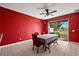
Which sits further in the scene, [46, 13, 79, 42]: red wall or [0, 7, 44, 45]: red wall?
[46, 13, 79, 42]: red wall

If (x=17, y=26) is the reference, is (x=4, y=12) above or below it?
above

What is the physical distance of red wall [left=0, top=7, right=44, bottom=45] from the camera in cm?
396

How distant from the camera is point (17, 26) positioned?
477cm

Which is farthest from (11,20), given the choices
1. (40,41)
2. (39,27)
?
(39,27)

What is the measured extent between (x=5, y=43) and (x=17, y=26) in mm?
1369

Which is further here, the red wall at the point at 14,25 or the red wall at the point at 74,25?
the red wall at the point at 74,25

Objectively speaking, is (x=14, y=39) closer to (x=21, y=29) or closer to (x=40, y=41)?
(x=21, y=29)

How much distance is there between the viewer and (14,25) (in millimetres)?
4555

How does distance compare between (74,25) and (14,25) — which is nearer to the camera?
(14,25)

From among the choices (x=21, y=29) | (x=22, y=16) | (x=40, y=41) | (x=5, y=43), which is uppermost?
(x=22, y=16)

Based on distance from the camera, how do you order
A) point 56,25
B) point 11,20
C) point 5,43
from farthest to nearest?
point 56,25 < point 11,20 < point 5,43

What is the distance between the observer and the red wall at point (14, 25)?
3963mm

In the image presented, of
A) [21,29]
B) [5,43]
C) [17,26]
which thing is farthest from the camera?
[21,29]

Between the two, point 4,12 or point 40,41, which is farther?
point 4,12
